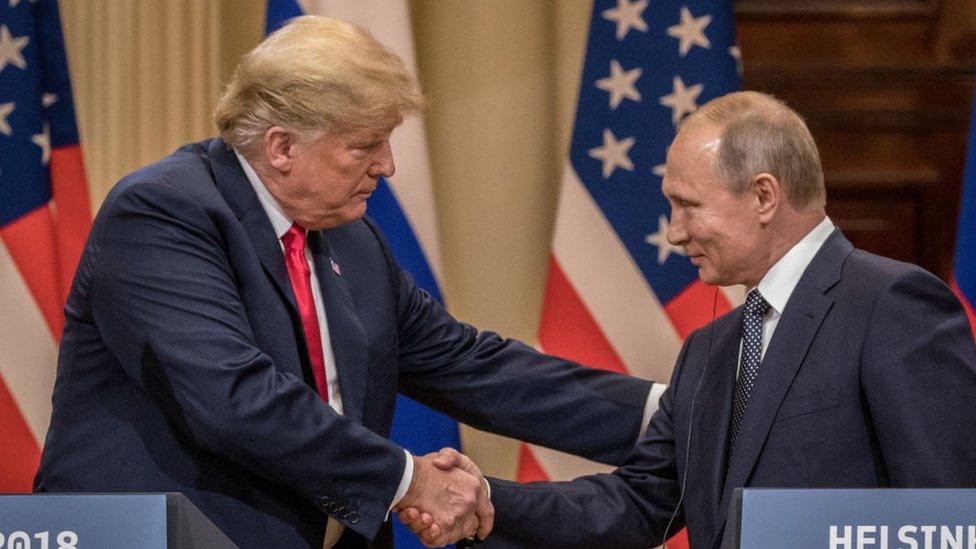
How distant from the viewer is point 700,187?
8.11 ft

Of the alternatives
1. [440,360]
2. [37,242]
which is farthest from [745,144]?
[37,242]

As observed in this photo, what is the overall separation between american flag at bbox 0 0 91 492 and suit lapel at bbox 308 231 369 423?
118cm

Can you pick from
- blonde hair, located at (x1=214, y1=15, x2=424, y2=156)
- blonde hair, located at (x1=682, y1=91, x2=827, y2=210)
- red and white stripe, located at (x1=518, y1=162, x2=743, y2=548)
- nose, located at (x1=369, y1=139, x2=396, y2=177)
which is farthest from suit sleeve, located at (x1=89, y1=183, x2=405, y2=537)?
red and white stripe, located at (x1=518, y1=162, x2=743, y2=548)

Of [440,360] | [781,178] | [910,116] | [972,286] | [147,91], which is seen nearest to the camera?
[781,178]

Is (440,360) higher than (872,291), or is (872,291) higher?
(872,291)

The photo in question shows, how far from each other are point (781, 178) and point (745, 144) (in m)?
0.09

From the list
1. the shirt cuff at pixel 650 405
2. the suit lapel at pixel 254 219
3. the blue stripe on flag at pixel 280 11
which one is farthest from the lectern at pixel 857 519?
the blue stripe on flag at pixel 280 11

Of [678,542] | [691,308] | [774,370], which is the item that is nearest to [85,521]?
[774,370]

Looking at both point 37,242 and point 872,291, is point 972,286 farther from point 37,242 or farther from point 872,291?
point 37,242

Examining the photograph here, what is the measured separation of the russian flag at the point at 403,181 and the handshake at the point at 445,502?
905 millimetres

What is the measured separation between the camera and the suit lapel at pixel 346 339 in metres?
2.63

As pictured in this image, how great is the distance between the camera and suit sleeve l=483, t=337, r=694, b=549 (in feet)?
9.03

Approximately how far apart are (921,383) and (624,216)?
58.5 inches

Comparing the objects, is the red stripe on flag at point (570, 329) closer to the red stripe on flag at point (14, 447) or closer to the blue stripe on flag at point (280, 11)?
the blue stripe on flag at point (280, 11)
